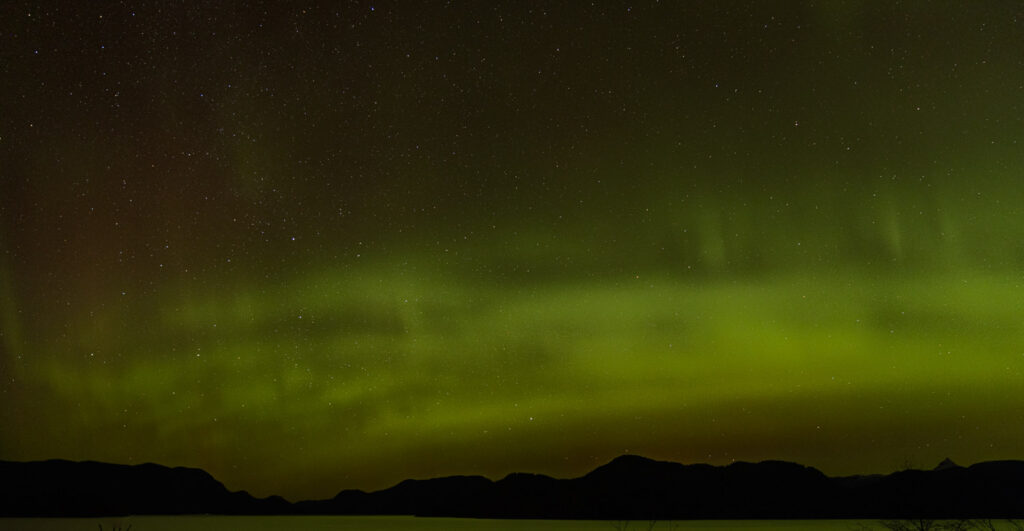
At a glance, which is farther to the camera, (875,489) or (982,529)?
(875,489)

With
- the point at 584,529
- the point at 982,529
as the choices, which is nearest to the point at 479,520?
the point at 584,529

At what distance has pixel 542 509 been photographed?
133 m

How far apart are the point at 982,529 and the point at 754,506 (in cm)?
3899

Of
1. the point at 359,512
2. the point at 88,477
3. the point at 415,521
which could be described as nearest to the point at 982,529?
the point at 415,521

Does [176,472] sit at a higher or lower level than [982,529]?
higher

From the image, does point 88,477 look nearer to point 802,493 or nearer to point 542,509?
point 542,509

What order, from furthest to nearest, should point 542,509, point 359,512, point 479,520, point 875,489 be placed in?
1. point 479,520
2. point 359,512
3. point 542,509
4. point 875,489

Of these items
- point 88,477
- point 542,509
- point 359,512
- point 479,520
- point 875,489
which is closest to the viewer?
point 875,489

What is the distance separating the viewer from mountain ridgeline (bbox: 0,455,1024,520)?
115m

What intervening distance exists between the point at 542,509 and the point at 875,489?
47009mm

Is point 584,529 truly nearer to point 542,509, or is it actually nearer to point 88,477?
point 542,509

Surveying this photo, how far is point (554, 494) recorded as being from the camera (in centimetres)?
13662

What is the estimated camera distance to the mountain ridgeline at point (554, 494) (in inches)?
4535

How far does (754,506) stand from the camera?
4712 inches
